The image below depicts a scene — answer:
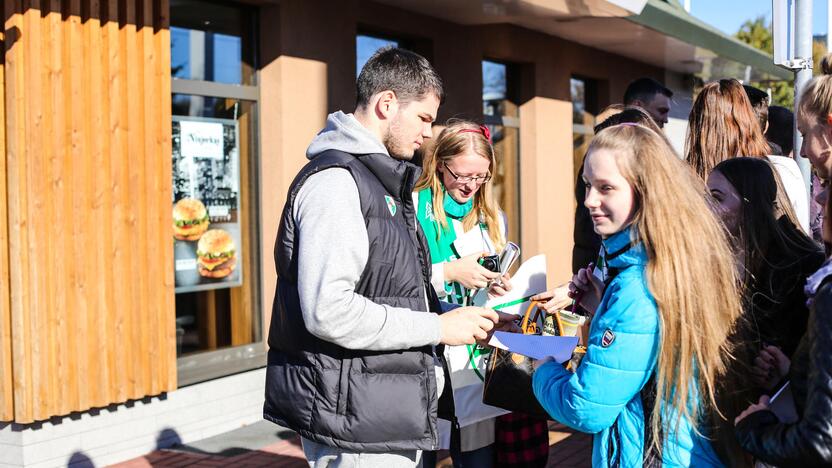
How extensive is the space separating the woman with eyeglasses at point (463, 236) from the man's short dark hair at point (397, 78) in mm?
969

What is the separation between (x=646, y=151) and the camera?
8.18 feet

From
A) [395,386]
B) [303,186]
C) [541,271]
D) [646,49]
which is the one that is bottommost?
[395,386]

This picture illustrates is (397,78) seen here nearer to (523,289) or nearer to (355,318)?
(355,318)

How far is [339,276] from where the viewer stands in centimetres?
256

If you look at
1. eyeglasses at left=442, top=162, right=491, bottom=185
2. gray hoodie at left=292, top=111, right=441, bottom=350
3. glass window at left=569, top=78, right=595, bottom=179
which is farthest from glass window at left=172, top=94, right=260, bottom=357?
glass window at left=569, top=78, right=595, bottom=179

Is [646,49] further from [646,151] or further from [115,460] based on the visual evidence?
[646,151]

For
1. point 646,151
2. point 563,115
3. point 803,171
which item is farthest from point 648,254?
point 563,115

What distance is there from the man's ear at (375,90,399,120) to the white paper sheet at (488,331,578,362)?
2.61ft

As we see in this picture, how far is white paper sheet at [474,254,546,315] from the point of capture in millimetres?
3594

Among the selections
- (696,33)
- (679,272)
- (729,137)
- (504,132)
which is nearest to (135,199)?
(729,137)

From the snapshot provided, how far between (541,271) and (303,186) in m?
1.32

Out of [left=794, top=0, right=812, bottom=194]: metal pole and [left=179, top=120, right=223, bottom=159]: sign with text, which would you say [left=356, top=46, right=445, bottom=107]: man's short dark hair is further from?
[left=179, top=120, right=223, bottom=159]: sign with text

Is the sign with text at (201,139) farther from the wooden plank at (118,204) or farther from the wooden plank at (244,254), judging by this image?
the wooden plank at (118,204)

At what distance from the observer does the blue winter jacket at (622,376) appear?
7.81 feet
